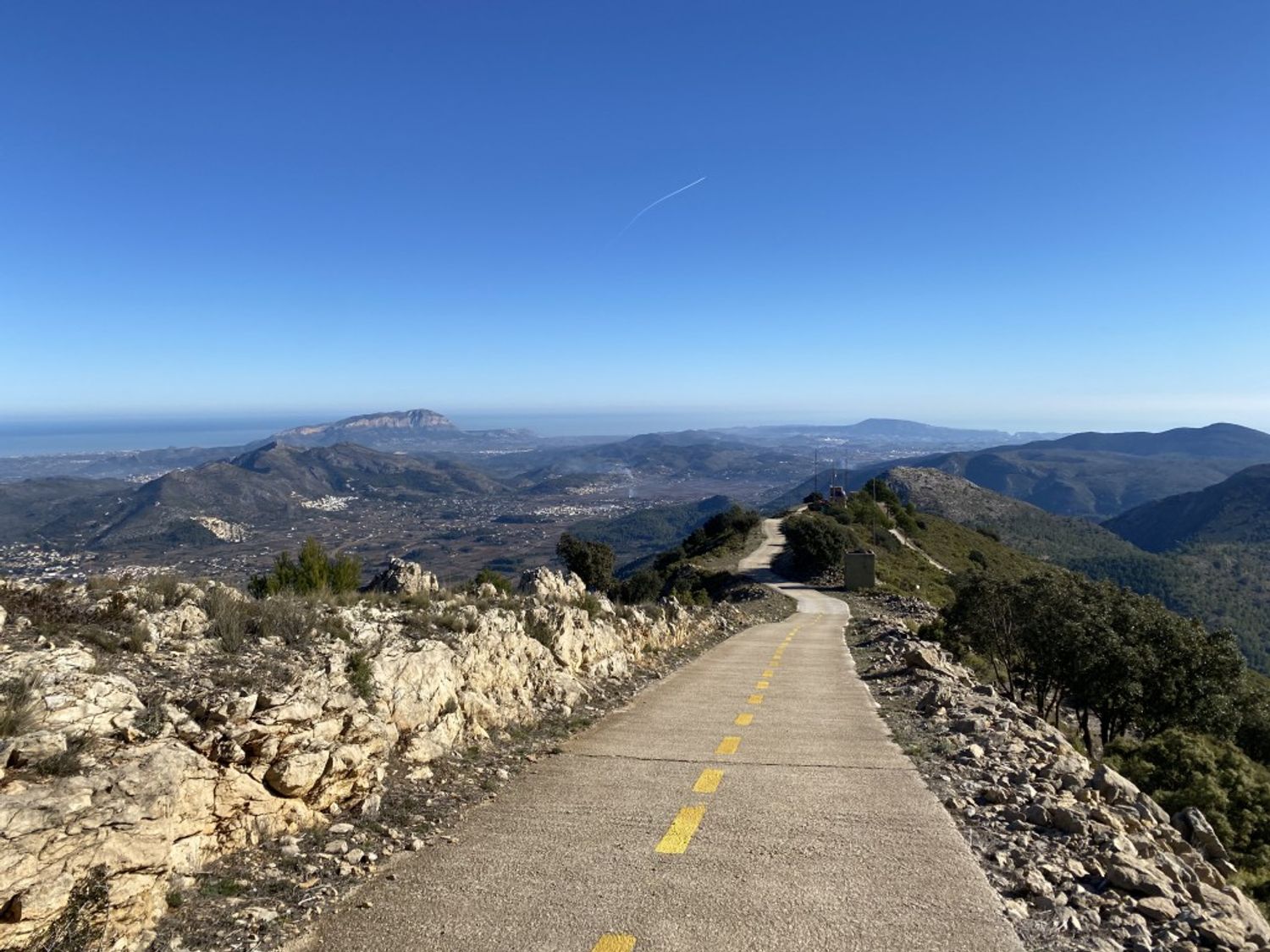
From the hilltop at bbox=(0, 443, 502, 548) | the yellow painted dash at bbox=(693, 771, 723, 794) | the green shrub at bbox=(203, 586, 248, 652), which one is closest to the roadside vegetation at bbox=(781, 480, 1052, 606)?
the yellow painted dash at bbox=(693, 771, 723, 794)

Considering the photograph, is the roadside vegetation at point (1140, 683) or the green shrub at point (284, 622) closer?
the green shrub at point (284, 622)

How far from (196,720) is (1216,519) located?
738ft

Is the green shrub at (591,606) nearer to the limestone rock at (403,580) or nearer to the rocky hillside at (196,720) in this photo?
the limestone rock at (403,580)

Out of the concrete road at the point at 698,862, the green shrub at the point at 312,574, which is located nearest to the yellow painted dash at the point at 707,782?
the concrete road at the point at 698,862

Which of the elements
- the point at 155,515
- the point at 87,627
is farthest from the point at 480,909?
the point at 155,515

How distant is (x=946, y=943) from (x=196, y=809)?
5765mm

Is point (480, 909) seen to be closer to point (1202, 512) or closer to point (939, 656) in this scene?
point (939, 656)

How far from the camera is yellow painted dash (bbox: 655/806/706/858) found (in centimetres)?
658

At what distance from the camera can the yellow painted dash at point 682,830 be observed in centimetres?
658

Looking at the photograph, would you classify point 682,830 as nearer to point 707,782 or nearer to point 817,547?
point 707,782

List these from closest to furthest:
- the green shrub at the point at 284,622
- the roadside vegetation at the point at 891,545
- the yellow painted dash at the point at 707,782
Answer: the yellow painted dash at the point at 707,782
the green shrub at the point at 284,622
the roadside vegetation at the point at 891,545

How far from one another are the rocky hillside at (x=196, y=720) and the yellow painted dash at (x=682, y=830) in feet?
8.84

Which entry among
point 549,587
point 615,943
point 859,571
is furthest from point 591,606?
point 859,571

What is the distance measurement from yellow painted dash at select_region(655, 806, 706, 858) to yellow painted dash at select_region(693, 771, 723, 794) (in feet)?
1.83
